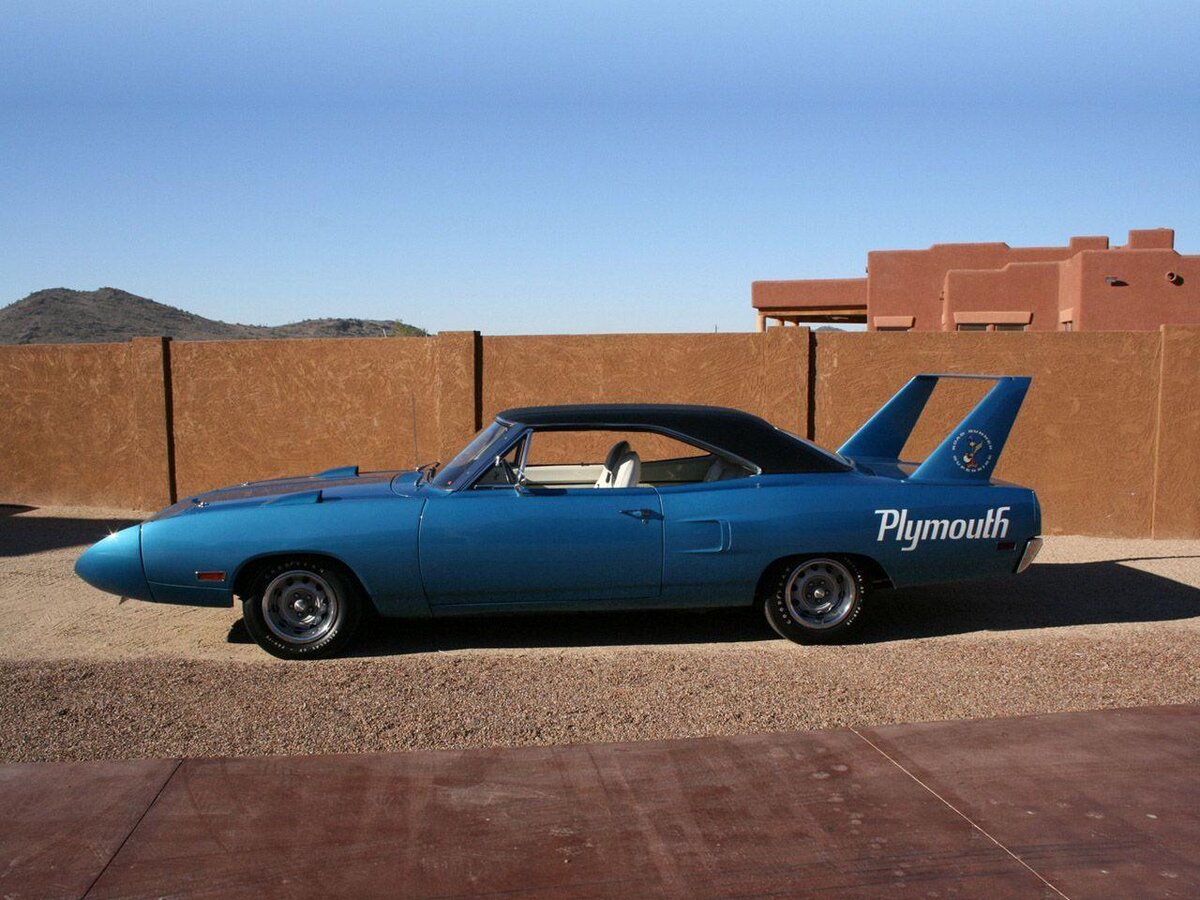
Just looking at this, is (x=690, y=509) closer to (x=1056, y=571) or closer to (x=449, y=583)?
(x=449, y=583)

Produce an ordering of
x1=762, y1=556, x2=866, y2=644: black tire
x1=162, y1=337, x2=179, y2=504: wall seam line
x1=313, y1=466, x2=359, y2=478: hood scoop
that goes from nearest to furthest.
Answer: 1. x1=762, y1=556, x2=866, y2=644: black tire
2. x1=313, y1=466, x2=359, y2=478: hood scoop
3. x1=162, y1=337, x2=179, y2=504: wall seam line

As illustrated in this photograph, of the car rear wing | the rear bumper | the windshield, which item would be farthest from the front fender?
the rear bumper

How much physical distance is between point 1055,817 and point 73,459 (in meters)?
10.8

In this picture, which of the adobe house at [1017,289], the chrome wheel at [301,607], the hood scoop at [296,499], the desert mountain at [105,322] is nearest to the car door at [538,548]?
the chrome wheel at [301,607]

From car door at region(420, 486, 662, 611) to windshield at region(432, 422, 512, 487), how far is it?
0.21m

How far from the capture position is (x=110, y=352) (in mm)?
11586

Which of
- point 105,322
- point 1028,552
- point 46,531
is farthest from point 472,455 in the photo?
point 105,322

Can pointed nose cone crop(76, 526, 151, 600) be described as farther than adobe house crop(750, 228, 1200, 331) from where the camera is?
No

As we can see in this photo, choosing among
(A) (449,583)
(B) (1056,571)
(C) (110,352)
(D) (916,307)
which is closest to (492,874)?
(A) (449,583)

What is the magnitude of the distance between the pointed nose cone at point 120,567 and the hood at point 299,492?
0.65 feet

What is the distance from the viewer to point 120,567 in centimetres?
588

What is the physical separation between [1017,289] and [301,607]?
2336 cm

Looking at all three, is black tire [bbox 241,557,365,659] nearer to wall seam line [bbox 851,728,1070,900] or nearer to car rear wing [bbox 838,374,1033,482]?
wall seam line [bbox 851,728,1070,900]

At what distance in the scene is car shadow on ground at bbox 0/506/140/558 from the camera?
9555 mm
